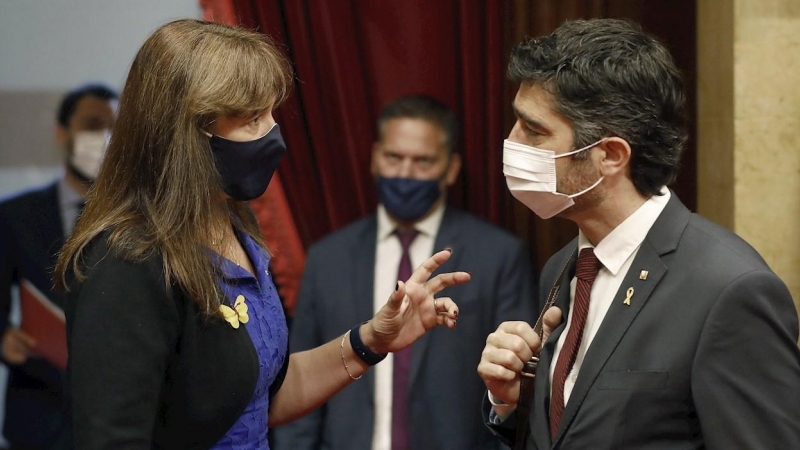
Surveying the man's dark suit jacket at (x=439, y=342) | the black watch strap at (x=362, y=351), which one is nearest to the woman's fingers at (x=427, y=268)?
the black watch strap at (x=362, y=351)

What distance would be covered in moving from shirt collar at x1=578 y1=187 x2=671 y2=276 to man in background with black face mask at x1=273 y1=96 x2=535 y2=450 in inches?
55.9

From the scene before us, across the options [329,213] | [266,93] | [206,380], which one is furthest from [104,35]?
[206,380]

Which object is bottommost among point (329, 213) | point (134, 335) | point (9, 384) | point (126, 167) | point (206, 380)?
point (9, 384)

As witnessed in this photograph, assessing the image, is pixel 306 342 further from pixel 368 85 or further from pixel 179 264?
pixel 179 264

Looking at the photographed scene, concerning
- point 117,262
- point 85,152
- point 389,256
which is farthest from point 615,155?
point 85,152

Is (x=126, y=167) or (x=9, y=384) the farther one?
(x=9, y=384)

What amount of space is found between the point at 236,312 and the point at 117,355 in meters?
0.26

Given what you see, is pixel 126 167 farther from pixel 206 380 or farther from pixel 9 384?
pixel 9 384

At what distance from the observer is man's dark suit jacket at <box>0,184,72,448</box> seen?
379cm

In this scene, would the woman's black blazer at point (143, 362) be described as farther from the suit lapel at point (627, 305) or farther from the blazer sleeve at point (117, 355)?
the suit lapel at point (627, 305)

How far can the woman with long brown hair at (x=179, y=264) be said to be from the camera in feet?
5.57

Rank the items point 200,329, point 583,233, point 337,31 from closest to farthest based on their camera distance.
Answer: point 200,329
point 583,233
point 337,31

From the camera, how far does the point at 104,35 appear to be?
3.77m

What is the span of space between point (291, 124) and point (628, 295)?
1951 millimetres
